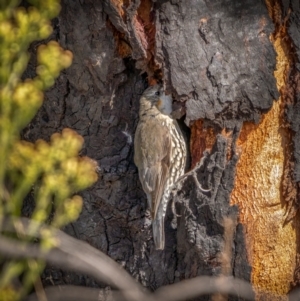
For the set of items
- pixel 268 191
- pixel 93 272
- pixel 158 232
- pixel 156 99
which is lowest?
pixel 158 232

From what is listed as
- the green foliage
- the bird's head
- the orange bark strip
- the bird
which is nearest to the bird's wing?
the bird

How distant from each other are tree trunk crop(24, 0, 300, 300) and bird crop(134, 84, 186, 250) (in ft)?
0.21

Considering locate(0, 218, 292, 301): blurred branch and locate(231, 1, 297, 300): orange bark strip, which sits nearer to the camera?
locate(0, 218, 292, 301): blurred branch

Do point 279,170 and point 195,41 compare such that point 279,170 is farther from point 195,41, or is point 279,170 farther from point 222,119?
Result: point 195,41

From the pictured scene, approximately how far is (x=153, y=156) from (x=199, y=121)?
1.97 ft

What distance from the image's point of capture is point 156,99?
4773 mm

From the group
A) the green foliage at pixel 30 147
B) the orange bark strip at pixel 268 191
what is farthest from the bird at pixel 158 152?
the green foliage at pixel 30 147

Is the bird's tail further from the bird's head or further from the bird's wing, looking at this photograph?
the bird's head

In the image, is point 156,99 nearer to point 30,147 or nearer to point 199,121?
point 199,121

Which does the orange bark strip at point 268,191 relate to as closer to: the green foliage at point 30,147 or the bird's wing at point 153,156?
the bird's wing at point 153,156

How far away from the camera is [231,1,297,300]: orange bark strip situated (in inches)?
177

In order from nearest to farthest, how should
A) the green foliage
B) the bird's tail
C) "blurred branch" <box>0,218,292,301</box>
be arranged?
"blurred branch" <box>0,218,292,301</box>
the green foliage
the bird's tail

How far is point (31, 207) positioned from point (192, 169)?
1.06 meters

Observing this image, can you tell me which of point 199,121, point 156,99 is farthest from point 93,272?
point 156,99
